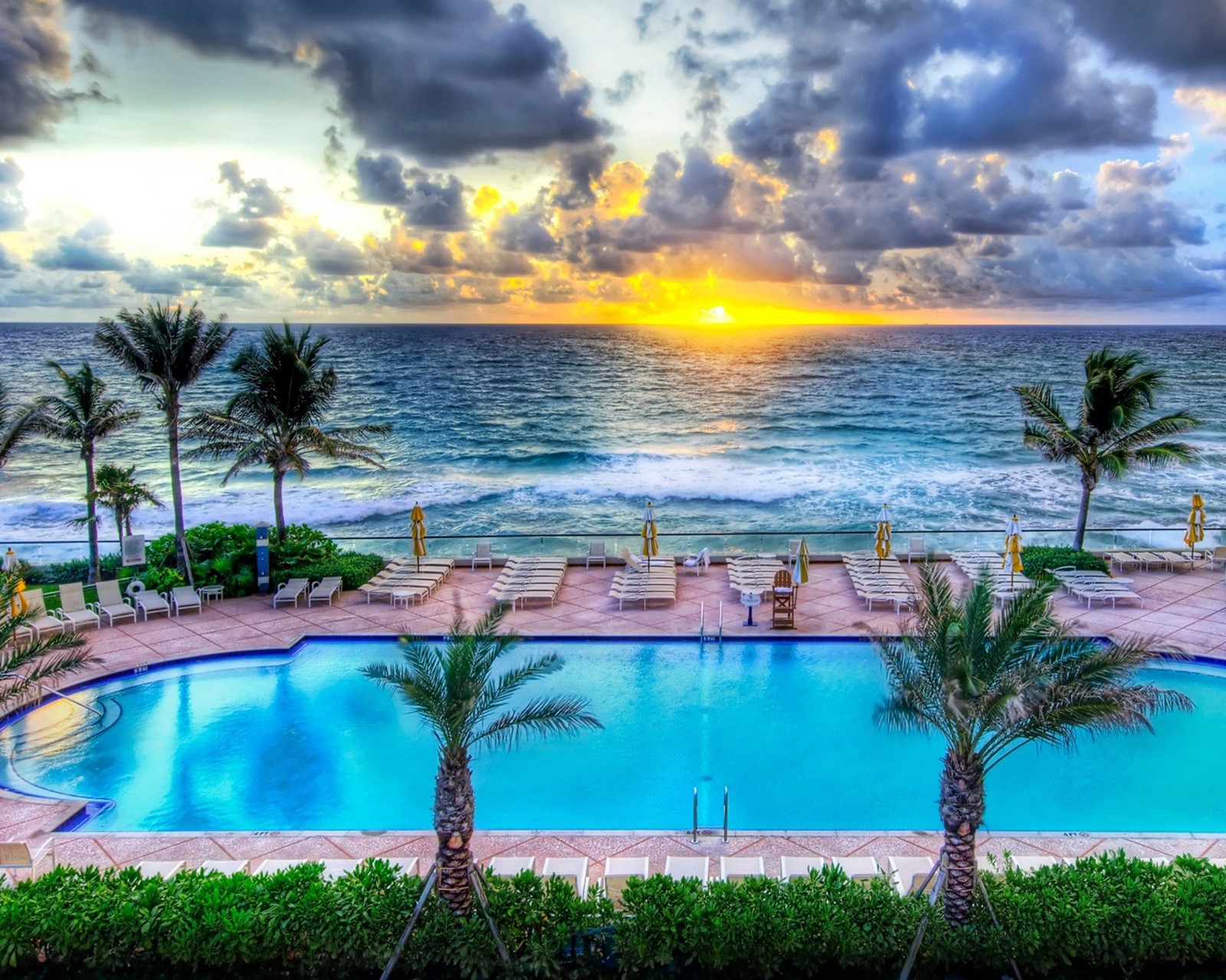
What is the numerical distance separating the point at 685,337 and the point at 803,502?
109 meters

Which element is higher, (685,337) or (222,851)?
(685,337)

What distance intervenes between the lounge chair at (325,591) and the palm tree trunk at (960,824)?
1397 centimetres

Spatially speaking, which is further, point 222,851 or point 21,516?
point 21,516

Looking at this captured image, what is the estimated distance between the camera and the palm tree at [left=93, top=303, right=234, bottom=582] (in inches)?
722

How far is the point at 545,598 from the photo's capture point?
61.6 ft

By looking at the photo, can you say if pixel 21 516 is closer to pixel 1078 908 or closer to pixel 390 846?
pixel 390 846

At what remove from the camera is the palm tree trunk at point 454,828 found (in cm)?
788

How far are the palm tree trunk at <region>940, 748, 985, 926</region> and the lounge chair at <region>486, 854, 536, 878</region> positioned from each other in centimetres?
399

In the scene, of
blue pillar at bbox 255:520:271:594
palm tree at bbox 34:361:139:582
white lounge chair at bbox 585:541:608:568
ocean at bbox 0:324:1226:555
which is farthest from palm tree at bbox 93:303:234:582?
ocean at bbox 0:324:1226:555

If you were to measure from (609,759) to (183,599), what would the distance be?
1034 centimetres

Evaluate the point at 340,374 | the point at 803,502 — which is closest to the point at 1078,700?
the point at 803,502

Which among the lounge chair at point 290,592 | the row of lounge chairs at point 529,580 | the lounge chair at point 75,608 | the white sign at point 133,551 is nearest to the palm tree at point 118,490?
the white sign at point 133,551

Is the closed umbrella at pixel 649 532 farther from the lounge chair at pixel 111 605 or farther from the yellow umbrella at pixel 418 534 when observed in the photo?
the lounge chair at pixel 111 605

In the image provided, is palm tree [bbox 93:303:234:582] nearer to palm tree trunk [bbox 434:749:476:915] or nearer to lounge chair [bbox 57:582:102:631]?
lounge chair [bbox 57:582:102:631]
